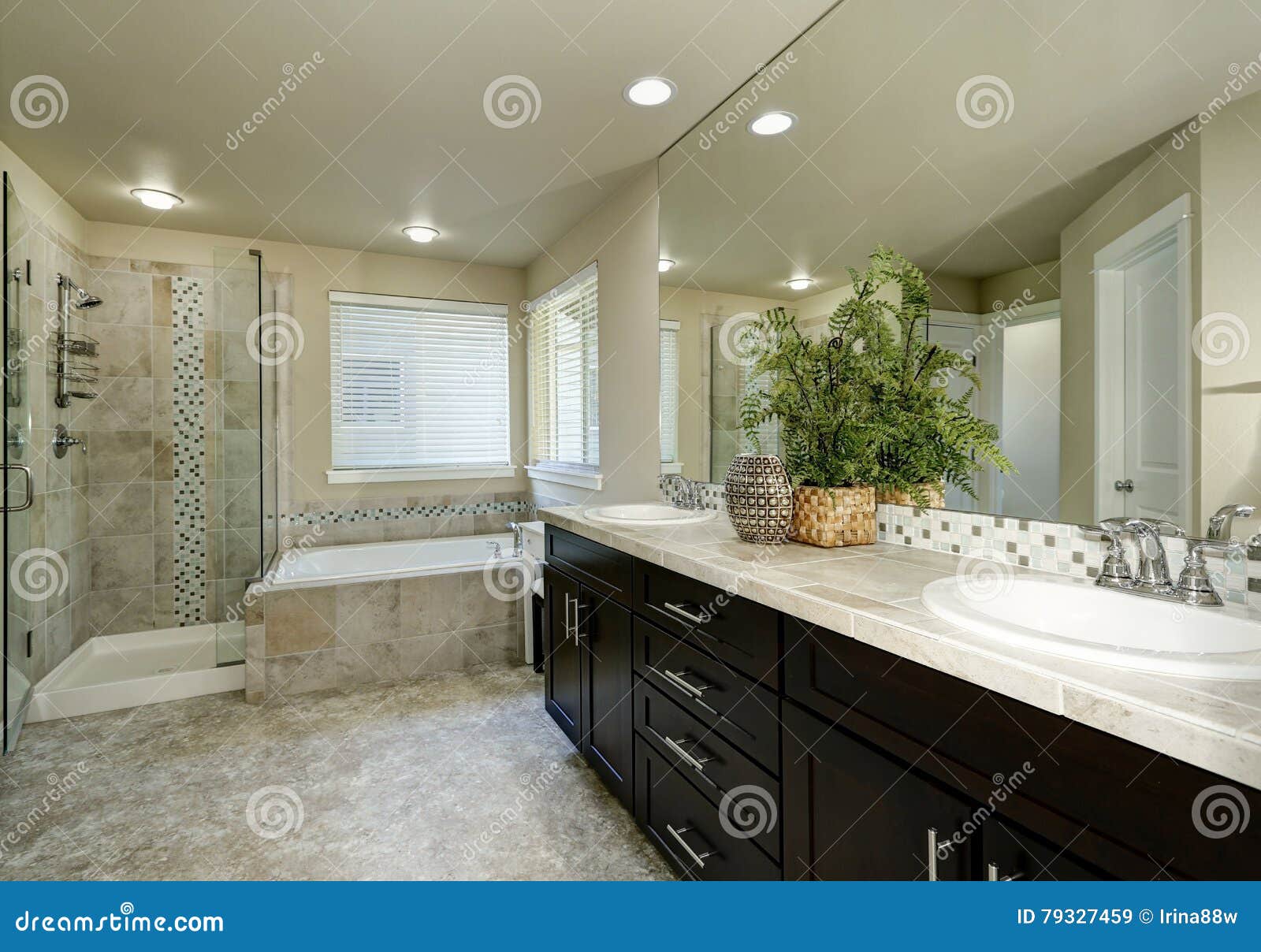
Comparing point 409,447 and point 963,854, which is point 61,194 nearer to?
point 409,447

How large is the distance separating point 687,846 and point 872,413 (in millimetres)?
1208

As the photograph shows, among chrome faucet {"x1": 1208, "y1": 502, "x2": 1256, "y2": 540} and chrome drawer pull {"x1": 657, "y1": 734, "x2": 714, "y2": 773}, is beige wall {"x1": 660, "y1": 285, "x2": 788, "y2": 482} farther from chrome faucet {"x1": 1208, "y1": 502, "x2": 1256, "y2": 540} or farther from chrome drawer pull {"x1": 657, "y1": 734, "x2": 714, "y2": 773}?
chrome faucet {"x1": 1208, "y1": 502, "x2": 1256, "y2": 540}

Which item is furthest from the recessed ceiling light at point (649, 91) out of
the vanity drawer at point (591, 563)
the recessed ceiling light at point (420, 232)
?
the recessed ceiling light at point (420, 232)

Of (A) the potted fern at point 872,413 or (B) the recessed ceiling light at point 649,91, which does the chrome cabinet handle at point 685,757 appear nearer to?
(A) the potted fern at point 872,413

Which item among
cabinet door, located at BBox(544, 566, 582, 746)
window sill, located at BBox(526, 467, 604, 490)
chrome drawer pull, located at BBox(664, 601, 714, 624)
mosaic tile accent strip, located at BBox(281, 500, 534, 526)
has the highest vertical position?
window sill, located at BBox(526, 467, 604, 490)

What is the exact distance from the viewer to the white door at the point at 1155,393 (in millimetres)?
1124

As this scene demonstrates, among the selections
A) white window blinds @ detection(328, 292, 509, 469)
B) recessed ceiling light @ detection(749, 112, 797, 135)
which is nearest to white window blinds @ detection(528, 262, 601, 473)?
white window blinds @ detection(328, 292, 509, 469)

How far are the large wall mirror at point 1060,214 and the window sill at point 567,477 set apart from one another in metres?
1.51

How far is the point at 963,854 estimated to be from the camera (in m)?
0.90

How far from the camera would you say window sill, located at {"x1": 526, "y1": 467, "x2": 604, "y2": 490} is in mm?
3471

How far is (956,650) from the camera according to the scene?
2.89 feet

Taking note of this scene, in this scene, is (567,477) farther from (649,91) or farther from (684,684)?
(684,684)

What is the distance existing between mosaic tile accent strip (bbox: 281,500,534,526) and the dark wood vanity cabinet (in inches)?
104
